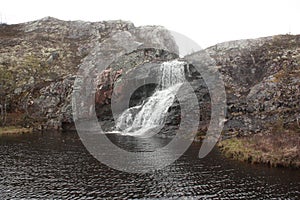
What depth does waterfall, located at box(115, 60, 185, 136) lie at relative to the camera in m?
65.5

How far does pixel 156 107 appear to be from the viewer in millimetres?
68750

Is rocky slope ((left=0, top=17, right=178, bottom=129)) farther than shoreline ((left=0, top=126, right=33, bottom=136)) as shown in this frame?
Yes

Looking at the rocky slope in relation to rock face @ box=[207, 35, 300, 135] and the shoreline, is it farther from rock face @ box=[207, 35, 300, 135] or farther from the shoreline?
rock face @ box=[207, 35, 300, 135]

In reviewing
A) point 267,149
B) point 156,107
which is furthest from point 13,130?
point 267,149

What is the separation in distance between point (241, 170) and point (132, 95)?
1935 inches

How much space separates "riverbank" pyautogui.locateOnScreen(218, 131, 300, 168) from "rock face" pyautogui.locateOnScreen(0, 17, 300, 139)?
5228mm

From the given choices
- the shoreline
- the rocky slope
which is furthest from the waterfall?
the shoreline

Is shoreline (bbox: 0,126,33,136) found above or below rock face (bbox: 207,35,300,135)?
below

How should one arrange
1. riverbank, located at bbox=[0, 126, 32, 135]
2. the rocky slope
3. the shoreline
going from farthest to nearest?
the rocky slope → riverbank, located at bbox=[0, 126, 32, 135] → the shoreline

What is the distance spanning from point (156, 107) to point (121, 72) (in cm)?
1933

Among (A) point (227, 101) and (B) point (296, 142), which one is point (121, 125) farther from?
(B) point (296, 142)

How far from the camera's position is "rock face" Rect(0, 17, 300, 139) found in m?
57.6

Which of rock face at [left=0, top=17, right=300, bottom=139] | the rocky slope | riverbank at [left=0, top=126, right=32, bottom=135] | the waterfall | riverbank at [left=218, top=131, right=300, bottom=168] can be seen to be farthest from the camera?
the rocky slope

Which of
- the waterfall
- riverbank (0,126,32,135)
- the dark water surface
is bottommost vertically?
the dark water surface
